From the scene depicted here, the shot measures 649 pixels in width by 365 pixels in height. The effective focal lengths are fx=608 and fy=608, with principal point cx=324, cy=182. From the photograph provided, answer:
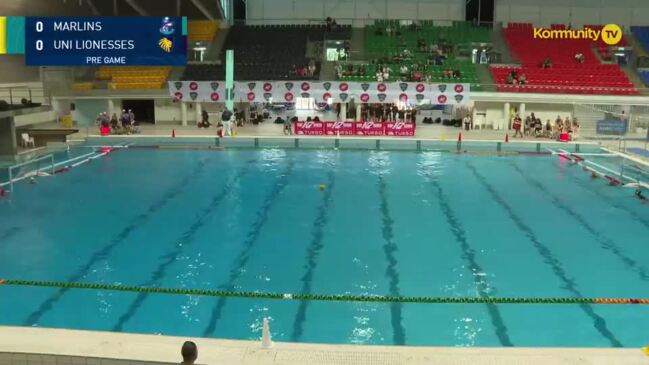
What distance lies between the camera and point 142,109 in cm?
2870

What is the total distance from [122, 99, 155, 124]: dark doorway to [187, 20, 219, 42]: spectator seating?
4.07m

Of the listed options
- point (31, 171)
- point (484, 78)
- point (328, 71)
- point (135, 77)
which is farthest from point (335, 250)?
point (135, 77)

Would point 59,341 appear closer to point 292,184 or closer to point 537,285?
point 537,285

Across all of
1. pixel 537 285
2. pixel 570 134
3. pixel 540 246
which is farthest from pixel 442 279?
pixel 570 134

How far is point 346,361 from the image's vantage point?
183 inches

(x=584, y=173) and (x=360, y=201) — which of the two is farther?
(x=584, y=173)

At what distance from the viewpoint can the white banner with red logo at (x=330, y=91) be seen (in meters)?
24.6

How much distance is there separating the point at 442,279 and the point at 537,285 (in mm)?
1234

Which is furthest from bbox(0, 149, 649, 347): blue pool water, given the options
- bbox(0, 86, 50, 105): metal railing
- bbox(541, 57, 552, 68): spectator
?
bbox(541, 57, 552, 68): spectator

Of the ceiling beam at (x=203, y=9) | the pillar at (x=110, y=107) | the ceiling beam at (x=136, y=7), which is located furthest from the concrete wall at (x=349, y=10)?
the pillar at (x=110, y=107)

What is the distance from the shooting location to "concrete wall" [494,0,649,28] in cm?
3185

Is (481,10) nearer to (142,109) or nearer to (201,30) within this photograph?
(201,30)

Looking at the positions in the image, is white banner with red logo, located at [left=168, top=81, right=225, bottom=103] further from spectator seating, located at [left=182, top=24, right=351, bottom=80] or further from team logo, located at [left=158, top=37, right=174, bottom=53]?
team logo, located at [left=158, top=37, right=174, bottom=53]

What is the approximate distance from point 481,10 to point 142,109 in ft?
60.0
